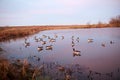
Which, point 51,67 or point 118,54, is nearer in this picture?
point 51,67

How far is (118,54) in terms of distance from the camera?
11055 millimetres

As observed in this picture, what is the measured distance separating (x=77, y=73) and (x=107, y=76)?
1142mm

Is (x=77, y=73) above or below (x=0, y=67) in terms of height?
below

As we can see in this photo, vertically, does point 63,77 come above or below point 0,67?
below

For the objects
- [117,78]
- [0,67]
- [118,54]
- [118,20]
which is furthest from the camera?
[118,20]

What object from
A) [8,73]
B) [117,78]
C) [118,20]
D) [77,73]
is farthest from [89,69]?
[118,20]

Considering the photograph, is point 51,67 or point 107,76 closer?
point 107,76

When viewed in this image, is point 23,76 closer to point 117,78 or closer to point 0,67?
point 0,67

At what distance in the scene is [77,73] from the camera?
7.42m

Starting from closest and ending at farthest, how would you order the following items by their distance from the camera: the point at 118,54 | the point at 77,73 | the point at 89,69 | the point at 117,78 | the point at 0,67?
the point at 0,67
the point at 117,78
the point at 77,73
the point at 89,69
the point at 118,54

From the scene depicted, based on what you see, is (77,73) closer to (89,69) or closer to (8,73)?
(89,69)

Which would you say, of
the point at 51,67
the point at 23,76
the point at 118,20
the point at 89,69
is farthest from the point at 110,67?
the point at 118,20

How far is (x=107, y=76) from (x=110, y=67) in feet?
4.37

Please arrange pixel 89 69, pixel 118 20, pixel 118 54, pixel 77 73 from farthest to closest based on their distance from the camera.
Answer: pixel 118 20 < pixel 118 54 < pixel 89 69 < pixel 77 73
